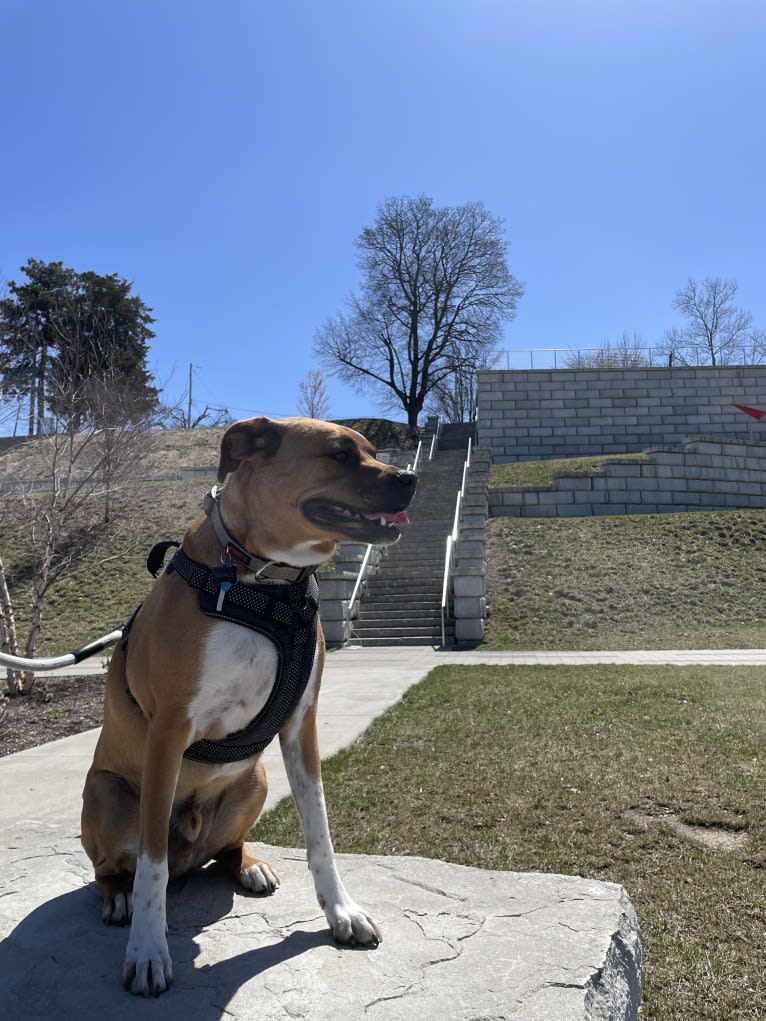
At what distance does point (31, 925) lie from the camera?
2.55m

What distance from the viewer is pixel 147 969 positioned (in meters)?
2.16

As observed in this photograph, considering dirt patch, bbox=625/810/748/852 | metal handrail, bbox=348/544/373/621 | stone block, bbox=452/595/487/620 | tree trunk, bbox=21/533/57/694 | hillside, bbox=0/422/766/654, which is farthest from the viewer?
metal handrail, bbox=348/544/373/621

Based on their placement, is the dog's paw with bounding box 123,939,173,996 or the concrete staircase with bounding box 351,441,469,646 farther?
the concrete staircase with bounding box 351,441,469,646

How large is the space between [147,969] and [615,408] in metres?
31.4

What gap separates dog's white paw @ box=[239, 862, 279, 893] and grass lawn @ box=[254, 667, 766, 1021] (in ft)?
4.13

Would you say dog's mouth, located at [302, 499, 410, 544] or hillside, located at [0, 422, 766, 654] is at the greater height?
dog's mouth, located at [302, 499, 410, 544]

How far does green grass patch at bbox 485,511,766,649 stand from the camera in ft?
46.0

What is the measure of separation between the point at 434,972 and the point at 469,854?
1763mm

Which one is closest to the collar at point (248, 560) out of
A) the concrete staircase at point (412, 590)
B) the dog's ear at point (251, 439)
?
the dog's ear at point (251, 439)

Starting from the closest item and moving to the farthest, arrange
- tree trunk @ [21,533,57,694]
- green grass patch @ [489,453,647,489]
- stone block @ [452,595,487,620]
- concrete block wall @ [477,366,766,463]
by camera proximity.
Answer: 1. tree trunk @ [21,533,57,694]
2. stone block @ [452,595,487,620]
3. green grass patch @ [489,453,647,489]
4. concrete block wall @ [477,366,766,463]

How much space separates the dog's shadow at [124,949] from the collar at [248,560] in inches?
44.7

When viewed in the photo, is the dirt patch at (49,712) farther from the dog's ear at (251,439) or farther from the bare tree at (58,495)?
the dog's ear at (251,439)

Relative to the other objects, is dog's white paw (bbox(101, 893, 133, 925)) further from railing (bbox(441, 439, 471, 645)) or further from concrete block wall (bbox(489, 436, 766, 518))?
concrete block wall (bbox(489, 436, 766, 518))

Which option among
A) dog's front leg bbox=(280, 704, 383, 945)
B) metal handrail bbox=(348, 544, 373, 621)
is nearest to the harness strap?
dog's front leg bbox=(280, 704, 383, 945)
